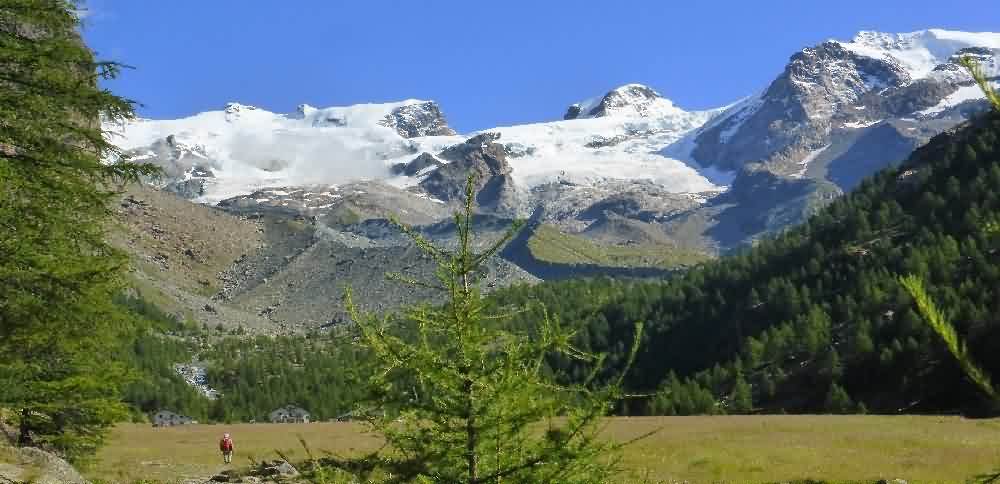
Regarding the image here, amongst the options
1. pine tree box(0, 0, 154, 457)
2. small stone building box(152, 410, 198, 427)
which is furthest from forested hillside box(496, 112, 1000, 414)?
small stone building box(152, 410, 198, 427)

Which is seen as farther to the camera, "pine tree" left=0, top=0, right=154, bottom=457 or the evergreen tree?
the evergreen tree

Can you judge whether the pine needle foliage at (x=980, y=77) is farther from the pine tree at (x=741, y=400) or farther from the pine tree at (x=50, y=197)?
the pine tree at (x=741, y=400)

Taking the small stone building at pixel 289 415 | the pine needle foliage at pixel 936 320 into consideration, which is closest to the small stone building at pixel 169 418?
the small stone building at pixel 289 415

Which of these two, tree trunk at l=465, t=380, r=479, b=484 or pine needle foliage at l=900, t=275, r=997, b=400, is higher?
pine needle foliage at l=900, t=275, r=997, b=400

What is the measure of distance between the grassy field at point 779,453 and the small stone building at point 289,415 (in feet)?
262

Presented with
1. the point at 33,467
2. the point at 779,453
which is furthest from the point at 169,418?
the point at 33,467

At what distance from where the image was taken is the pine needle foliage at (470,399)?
968cm

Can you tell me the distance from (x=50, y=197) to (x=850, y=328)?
476ft

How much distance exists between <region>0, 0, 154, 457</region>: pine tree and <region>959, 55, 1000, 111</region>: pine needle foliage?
1375 cm

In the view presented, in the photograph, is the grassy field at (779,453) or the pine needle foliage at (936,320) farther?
the grassy field at (779,453)

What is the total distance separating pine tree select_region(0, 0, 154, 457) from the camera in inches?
553

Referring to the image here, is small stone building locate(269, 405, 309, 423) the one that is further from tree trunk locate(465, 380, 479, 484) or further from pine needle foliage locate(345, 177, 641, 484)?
tree trunk locate(465, 380, 479, 484)

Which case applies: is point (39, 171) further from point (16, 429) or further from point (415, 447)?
point (16, 429)

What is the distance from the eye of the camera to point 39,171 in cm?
1508
